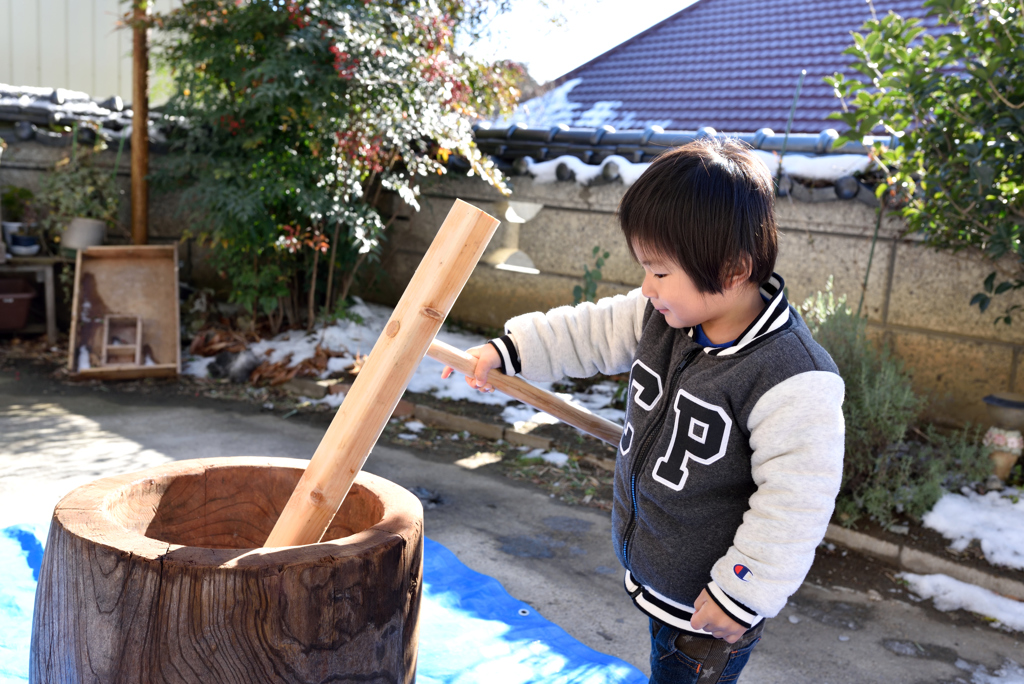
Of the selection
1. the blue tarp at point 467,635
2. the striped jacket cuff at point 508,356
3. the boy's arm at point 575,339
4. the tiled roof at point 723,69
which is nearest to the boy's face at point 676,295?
the boy's arm at point 575,339

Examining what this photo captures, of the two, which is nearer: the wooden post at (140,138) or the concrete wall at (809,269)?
the concrete wall at (809,269)

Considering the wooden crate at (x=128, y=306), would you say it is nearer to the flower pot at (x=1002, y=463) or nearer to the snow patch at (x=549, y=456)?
the snow patch at (x=549, y=456)

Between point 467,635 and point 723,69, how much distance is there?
8.16 metres

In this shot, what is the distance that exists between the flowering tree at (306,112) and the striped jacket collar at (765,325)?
4.24 m

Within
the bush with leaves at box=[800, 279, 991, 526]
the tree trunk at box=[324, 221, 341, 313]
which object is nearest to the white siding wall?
the tree trunk at box=[324, 221, 341, 313]

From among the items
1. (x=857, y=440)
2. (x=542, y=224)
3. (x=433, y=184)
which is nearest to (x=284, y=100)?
(x=433, y=184)

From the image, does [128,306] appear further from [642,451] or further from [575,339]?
[642,451]

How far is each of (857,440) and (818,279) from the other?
6.16 feet

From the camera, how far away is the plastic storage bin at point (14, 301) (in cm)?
613

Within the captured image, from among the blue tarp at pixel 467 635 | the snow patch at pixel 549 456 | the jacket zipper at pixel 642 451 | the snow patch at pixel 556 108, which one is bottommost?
the snow patch at pixel 549 456

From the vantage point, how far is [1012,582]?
3.12 m

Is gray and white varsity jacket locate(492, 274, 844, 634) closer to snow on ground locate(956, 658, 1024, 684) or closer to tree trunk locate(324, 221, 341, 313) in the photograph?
snow on ground locate(956, 658, 1024, 684)

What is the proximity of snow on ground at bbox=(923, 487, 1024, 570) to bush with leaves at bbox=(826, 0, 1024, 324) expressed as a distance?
981 mm

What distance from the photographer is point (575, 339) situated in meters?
1.80
